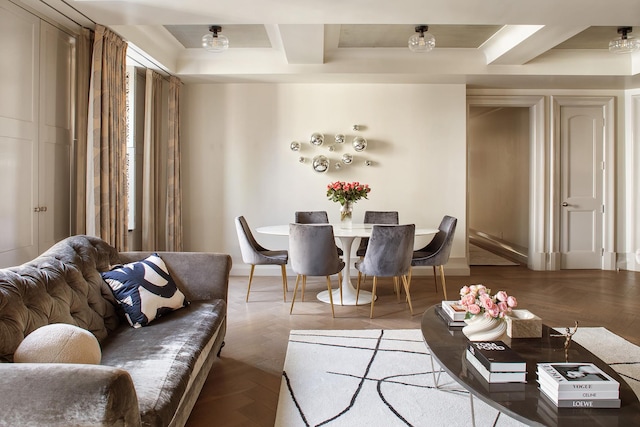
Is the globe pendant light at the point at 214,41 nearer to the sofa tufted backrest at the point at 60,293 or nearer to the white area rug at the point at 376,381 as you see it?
the sofa tufted backrest at the point at 60,293

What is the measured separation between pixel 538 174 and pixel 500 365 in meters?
5.26

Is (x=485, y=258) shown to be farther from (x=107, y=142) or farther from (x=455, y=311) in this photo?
(x=107, y=142)

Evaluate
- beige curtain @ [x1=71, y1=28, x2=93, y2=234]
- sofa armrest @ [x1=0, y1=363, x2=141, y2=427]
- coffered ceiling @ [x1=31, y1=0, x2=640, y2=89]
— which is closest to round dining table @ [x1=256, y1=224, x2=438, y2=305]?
beige curtain @ [x1=71, y1=28, x2=93, y2=234]

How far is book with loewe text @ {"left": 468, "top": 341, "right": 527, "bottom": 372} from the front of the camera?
1644mm

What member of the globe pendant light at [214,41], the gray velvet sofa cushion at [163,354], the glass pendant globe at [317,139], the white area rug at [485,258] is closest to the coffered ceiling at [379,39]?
the globe pendant light at [214,41]

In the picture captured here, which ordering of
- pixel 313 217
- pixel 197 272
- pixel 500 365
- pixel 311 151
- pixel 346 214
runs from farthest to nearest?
pixel 311 151
pixel 313 217
pixel 346 214
pixel 197 272
pixel 500 365

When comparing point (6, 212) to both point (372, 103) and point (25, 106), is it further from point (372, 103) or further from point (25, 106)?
point (372, 103)

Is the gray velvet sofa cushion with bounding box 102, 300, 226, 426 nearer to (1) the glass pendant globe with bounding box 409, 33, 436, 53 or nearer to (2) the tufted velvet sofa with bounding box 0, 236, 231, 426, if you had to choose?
(2) the tufted velvet sofa with bounding box 0, 236, 231, 426

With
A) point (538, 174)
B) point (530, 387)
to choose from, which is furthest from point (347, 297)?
point (538, 174)

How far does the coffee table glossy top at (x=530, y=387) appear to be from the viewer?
1.39 m

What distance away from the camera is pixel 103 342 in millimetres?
2041

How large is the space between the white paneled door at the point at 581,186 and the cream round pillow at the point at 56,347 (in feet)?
21.2

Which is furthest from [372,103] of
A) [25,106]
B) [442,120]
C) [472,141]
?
[472,141]

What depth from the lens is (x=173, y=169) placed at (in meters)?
5.34
